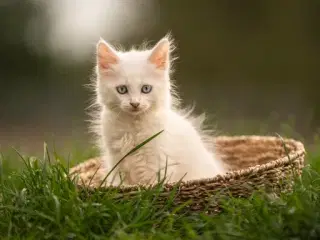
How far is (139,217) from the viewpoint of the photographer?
6.86 ft

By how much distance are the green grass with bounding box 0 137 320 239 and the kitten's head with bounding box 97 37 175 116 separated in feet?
1.68

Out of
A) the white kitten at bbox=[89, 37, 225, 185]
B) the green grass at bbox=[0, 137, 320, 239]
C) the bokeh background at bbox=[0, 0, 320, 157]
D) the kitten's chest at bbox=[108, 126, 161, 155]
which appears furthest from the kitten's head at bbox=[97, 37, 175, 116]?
the bokeh background at bbox=[0, 0, 320, 157]

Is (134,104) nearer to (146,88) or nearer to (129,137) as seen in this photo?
Result: (146,88)

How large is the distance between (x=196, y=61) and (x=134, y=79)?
3.17 m

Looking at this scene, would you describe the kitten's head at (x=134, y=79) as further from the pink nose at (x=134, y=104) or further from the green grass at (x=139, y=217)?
the green grass at (x=139, y=217)

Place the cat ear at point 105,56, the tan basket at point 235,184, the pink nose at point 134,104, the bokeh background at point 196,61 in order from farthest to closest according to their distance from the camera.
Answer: the bokeh background at point 196,61, the cat ear at point 105,56, the pink nose at point 134,104, the tan basket at point 235,184

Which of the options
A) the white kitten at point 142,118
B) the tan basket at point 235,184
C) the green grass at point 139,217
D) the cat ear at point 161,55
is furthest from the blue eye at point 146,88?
the green grass at point 139,217

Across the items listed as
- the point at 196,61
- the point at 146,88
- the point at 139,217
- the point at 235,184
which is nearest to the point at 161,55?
the point at 146,88

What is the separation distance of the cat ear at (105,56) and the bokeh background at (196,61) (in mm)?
2297

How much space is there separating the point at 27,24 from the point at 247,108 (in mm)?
2360

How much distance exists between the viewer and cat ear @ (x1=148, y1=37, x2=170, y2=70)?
2.66 m

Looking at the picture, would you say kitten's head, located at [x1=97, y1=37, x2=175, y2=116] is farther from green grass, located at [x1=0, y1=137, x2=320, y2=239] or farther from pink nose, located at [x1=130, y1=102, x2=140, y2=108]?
green grass, located at [x1=0, y1=137, x2=320, y2=239]

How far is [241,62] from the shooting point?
5.79m

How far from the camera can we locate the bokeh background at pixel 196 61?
206 inches
